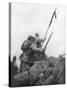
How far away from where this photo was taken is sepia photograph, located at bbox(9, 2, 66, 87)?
7500mm

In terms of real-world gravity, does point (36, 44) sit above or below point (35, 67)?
above

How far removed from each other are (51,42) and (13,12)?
3.59ft

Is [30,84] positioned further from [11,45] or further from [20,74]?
[11,45]

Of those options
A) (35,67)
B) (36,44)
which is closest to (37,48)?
(36,44)

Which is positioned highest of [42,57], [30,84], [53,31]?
[53,31]

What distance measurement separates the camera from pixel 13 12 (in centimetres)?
746

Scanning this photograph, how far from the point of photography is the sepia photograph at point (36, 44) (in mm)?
7500

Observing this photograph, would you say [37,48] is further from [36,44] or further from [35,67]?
[35,67]

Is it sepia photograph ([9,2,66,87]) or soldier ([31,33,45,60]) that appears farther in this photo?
soldier ([31,33,45,60])

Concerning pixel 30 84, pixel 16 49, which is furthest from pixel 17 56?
pixel 30 84

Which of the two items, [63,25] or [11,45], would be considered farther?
[63,25]

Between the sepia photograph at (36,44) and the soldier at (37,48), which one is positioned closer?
the sepia photograph at (36,44)

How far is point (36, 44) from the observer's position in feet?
25.3

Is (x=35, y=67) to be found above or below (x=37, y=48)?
below
